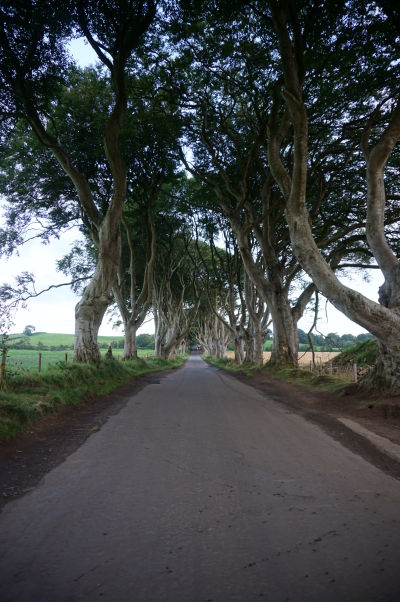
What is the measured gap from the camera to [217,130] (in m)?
17.1

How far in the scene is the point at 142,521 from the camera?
122 inches

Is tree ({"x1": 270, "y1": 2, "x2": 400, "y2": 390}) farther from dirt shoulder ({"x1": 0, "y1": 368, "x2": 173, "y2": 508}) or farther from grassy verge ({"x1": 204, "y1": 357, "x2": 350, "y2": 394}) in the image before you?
dirt shoulder ({"x1": 0, "y1": 368, "x2": 173, "y2": 508})

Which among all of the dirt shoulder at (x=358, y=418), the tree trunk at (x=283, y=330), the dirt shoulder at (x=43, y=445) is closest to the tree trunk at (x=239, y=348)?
the tree trunk at (x=283, y=330)

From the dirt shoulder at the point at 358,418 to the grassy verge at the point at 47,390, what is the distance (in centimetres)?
502

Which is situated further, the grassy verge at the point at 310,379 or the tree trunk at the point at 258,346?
the tree trunk at the point at 258,346

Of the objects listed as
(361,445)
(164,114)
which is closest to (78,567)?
(361,445)

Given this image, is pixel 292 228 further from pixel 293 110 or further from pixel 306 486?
pixel 306 486

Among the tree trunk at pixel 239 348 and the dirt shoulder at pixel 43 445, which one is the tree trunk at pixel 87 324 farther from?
the tree trunk at pixel 239 348

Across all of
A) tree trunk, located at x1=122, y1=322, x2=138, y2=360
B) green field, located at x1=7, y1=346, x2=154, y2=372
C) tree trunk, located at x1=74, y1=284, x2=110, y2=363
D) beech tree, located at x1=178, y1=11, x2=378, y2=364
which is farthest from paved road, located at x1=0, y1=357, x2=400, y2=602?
tree trunk, located at x1=122, y1=322, x2=138, y2=360

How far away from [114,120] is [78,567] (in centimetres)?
1205

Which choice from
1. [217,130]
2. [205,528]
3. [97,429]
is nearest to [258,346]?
[217,130]

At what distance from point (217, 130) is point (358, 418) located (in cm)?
1406

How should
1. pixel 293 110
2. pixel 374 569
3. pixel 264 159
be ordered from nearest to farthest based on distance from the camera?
pixel 374 569 → pixel 293 110 → pixel 264 159

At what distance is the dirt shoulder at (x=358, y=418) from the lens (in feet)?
16.3
